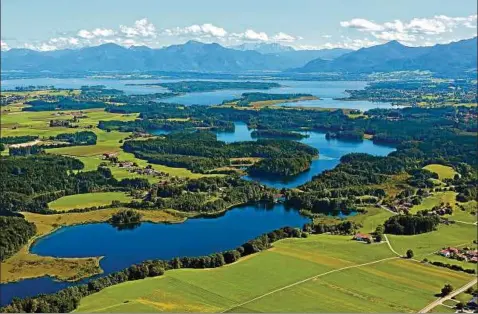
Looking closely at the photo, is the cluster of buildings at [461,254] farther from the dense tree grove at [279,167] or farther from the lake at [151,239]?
the dense tree grove at [279,167]

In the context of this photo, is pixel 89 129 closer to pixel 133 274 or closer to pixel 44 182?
pixel 44 182

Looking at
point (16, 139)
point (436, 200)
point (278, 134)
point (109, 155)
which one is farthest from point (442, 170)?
point (16, 139)

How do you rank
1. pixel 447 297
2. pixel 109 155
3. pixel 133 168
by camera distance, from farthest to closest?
pixel 109 155, pixel 133 168, pixel 447 297

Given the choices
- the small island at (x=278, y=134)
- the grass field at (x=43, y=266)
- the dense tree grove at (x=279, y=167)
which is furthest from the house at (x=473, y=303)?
the small island at (x=278, y=134)

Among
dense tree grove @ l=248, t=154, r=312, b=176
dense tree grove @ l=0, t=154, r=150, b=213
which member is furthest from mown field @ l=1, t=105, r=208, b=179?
dense tree grove @ l=248, t=154, r=312, b=176

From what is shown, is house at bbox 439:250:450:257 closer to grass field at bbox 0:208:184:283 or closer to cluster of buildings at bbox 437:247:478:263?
cluster of buildings at bbox 437:247:478:263
